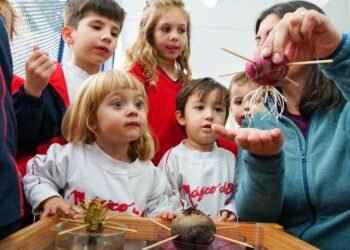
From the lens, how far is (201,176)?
108 centimetres

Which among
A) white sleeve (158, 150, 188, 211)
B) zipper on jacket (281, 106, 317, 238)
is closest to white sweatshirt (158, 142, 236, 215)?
white sleeve (158, 150, 188, 211)

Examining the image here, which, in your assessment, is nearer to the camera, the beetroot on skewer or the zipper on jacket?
the beetroot on skewer

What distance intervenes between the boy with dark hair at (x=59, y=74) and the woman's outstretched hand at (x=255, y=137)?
0.45 metres

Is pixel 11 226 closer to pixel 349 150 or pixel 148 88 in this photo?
pixel 349 150

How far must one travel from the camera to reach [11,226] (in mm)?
592

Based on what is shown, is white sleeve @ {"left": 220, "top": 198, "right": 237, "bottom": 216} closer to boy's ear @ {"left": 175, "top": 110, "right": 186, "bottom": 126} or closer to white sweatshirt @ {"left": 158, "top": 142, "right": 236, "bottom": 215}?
white sweatshirt @ {"left": 158, "top": 142, "right": 236, "bottom": 215}

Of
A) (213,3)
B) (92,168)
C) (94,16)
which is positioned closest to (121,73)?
(92,168)

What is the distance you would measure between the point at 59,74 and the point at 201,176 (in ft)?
1.62

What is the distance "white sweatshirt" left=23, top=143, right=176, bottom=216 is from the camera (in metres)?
0.89

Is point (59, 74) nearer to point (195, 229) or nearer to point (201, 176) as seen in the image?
point (201, 176)

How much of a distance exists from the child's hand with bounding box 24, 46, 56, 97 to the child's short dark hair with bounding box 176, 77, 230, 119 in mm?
448

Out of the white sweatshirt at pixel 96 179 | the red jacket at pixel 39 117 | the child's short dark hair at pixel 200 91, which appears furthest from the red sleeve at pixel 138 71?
the white sweatshirt at pixel 96 179

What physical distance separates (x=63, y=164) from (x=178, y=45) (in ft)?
2.13

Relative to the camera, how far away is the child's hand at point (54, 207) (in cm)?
69
